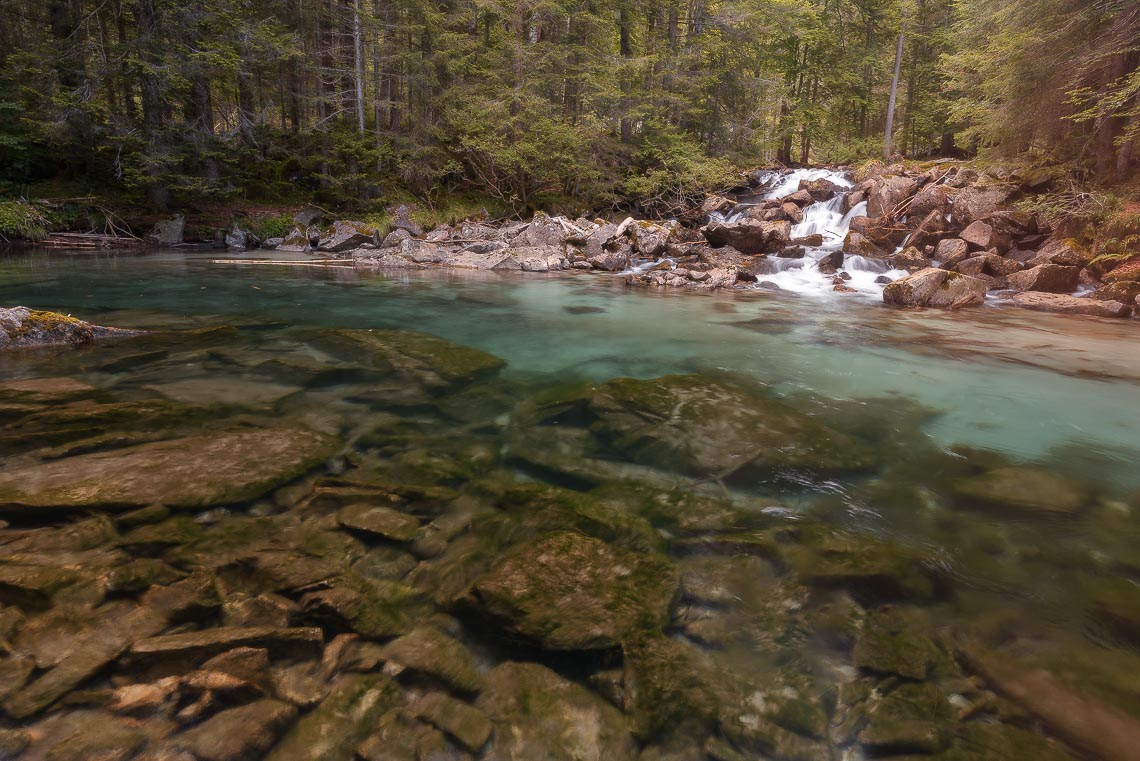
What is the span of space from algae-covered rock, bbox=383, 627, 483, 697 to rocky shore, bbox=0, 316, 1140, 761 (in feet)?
0.04

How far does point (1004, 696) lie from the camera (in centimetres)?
201

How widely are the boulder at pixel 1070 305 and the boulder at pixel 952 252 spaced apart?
7.52 ft

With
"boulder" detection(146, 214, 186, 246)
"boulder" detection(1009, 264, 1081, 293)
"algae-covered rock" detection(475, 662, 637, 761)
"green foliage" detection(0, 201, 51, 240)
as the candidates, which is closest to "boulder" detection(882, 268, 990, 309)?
"boulder" detection(1009, 264, 1081, 293)

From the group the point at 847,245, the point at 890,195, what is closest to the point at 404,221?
the point at 847,245

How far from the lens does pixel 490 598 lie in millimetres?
2346

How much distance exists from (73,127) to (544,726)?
2154cm

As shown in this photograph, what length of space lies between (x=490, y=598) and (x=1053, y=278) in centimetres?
1422

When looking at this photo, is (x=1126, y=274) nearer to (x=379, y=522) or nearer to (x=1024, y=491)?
(x=1024, y=491)

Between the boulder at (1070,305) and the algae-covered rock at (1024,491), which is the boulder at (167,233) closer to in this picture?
the algae-covered rock at (1024,491)

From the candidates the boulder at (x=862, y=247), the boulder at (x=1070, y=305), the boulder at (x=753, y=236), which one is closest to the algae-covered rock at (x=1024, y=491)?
the boulder at (x=1070, y=305)

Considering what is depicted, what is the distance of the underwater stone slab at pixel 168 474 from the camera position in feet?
9.04

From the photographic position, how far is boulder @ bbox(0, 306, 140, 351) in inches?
227

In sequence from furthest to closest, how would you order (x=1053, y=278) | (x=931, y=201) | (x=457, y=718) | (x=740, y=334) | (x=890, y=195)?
1. (x=890, y=195)
2. (x=931, y=201)
3. (x=1053, y=278)
4. (x=740, y=334)
5. (x=457, y=718)

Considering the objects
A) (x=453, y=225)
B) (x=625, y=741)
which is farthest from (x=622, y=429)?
(x=453, y=225)
